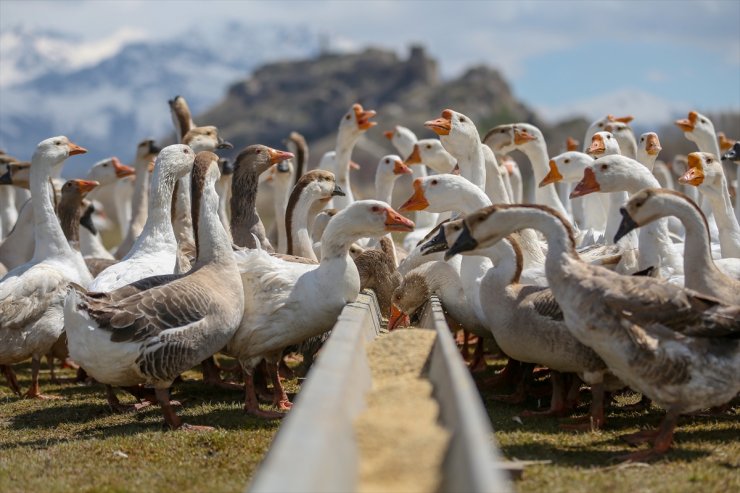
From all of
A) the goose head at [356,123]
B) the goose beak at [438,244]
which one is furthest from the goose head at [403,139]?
the goose beak at [438,244]

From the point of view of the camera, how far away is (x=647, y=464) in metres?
6.94

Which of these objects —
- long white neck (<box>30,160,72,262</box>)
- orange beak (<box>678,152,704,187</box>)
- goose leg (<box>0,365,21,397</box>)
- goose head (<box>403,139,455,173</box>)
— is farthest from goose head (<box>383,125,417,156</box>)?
goose leg (<box>0,365,21,397</box>)

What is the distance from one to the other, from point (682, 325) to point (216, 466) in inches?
141

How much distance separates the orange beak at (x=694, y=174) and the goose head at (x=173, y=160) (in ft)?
18.1

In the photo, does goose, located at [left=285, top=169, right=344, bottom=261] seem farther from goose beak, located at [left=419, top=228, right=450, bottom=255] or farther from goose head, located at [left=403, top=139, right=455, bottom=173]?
goose head, located at [left=403, top=139, right=455, bottom=173]

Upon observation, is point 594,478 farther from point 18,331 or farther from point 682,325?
point 18,331

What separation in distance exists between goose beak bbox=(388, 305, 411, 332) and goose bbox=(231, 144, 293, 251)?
1.90 meters

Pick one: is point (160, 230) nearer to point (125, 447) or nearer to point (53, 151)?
point (53, 151)

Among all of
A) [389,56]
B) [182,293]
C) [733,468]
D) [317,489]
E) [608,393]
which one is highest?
[317,489]

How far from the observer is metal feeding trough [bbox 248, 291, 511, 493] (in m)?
4.14

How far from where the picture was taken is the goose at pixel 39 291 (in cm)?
1065

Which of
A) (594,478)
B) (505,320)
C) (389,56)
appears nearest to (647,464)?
(594,478)

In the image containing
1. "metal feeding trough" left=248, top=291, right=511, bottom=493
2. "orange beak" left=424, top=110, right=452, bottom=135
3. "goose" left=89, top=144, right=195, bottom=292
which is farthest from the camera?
"orange beak" left=424, top=110, right=452, bottom=135

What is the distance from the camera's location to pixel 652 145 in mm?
12945
